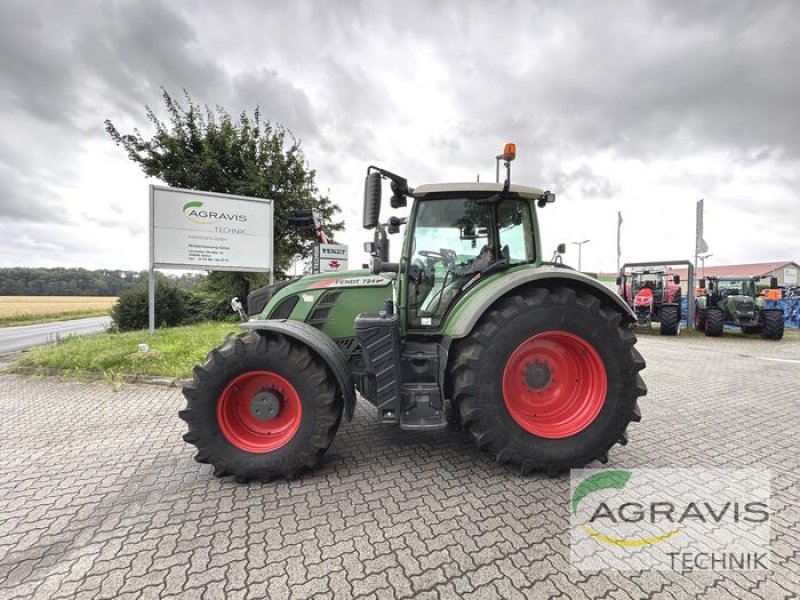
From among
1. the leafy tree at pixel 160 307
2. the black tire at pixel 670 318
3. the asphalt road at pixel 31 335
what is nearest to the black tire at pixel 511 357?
the asphalt road at pixel 31 335

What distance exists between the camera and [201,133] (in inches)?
477

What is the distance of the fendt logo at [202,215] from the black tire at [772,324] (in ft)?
48.8

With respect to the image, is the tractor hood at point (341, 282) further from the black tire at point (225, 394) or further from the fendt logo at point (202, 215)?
the fendt logo at point (202, 215)

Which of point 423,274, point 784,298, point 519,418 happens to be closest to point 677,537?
point 519,418

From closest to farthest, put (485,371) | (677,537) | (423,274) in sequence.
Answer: (677,537), (485,371), (423,274)

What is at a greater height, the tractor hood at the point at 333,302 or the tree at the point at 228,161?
the tree at the point at 228,161

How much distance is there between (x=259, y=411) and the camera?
2512mm

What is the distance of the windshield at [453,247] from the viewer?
2.83 m

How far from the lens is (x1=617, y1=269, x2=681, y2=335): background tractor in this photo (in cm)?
1077

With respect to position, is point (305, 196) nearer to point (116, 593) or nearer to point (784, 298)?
point (116, 593)

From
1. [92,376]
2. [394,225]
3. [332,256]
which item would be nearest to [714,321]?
[332,256]

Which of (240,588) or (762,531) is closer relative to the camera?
(240,588)

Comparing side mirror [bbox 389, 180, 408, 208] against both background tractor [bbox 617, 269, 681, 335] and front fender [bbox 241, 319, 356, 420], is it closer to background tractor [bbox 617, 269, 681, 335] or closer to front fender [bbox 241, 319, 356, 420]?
front fender [bbox 241, 319, 356, 420]

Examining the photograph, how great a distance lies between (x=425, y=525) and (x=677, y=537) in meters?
1.35
